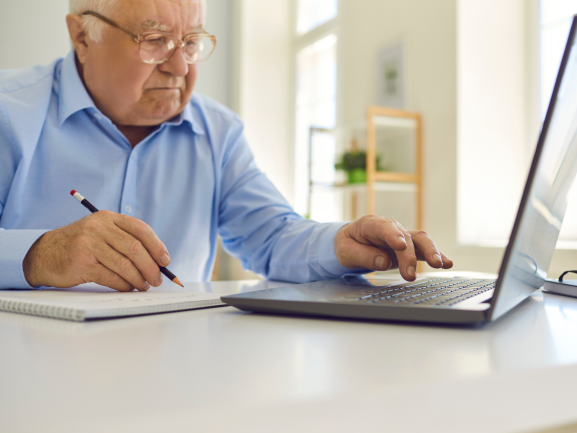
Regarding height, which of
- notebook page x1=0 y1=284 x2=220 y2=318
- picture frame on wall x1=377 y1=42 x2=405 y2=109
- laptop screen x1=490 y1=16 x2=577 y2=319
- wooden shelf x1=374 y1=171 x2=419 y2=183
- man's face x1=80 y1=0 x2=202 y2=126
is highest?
picture frame on wall x1=377 y1=42 x2=405 y2=109

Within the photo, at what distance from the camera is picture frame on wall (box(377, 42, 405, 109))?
10.4 ft

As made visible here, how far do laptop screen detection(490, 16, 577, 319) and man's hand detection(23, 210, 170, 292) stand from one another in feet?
1.41

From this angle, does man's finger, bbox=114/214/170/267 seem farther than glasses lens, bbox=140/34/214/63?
No

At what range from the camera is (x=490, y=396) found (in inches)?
10.5

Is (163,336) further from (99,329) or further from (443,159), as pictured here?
(443,159)

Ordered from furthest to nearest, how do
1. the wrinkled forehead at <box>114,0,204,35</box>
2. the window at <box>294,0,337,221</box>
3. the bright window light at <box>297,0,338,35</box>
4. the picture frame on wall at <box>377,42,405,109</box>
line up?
the bright window light at <box>297,0,338,35</box>, the window at <box>294,0,337,221</box>, the picture frame on wall at <box>377,42,405,109</box>, the wrinkled forehead at <box>114,0,204,35</box>

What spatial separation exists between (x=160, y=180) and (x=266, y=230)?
31cm

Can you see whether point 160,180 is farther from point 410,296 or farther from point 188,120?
point 410,296

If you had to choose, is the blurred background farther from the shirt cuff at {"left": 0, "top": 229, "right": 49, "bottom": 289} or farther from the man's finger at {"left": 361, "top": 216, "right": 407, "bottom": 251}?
the shirt cuff at {"left": 0, "top": 229, "right": 49, "bottom": 289}

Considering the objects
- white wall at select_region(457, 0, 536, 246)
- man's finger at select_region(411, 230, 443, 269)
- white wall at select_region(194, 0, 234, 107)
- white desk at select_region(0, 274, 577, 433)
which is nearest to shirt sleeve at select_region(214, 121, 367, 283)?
man's finger at select_region(411, 230, 443, 269)

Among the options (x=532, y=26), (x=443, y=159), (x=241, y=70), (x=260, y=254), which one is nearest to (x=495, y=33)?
(x=532, y=26)

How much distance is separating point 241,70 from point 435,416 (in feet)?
16.4

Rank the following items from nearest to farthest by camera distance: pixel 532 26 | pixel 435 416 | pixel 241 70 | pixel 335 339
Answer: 1. pixel 435 416
2. pixel 335 339
3. pixel 532 26
4. pixel 241 70

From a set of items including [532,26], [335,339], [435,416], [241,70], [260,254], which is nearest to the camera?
[435,416]
